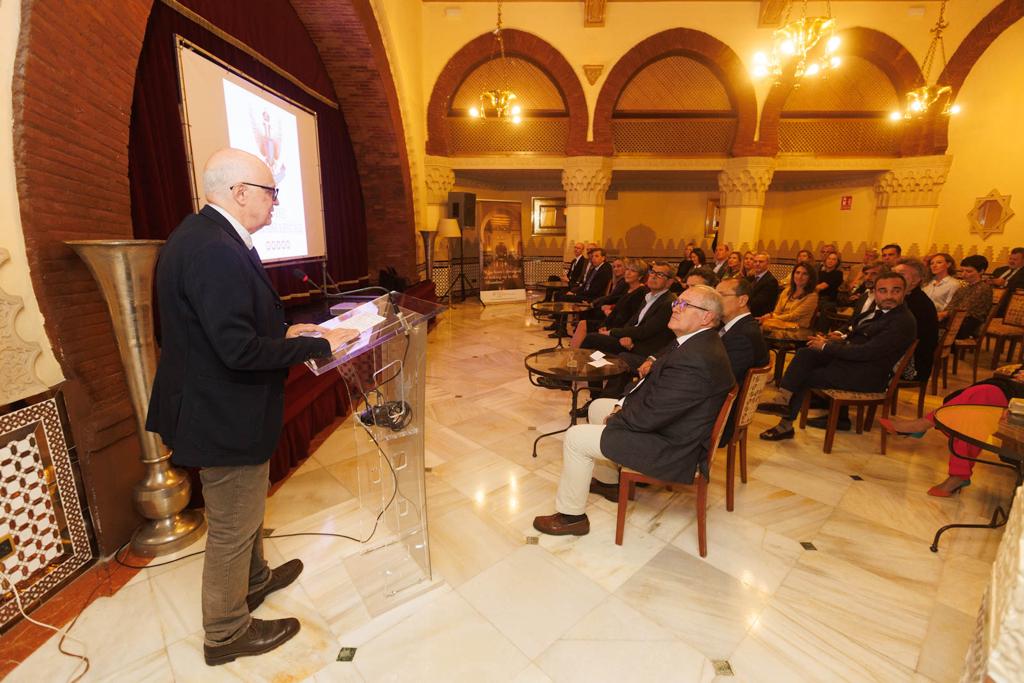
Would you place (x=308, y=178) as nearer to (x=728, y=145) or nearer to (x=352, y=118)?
(x=352, y=118)

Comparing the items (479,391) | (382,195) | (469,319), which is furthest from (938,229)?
(382,195)

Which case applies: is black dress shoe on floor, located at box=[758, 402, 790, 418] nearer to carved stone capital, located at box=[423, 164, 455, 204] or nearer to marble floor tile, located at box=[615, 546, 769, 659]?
marble floor tile, located at box=[615, 546, 769, 659]

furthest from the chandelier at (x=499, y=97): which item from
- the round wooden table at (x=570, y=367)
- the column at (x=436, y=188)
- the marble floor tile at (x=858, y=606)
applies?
the marble floor tile at (x=858, y=606)

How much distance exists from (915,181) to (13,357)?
12.0 meters

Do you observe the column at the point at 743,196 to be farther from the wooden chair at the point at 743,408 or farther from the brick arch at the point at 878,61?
the wooden chair at the point at 743,408

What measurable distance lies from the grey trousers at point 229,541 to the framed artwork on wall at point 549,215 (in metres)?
11.6

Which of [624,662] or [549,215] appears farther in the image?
[549,215]

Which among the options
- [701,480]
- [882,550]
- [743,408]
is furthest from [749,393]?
[882,550]

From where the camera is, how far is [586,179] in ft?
30.0

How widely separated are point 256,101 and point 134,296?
3195mm

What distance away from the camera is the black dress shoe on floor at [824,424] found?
393 centimetres

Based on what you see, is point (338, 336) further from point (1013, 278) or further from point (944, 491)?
point (1013, 278)

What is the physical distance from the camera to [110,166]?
2.35m

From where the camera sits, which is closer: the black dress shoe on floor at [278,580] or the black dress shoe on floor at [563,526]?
the black dress shoe on floor at [278,580]
